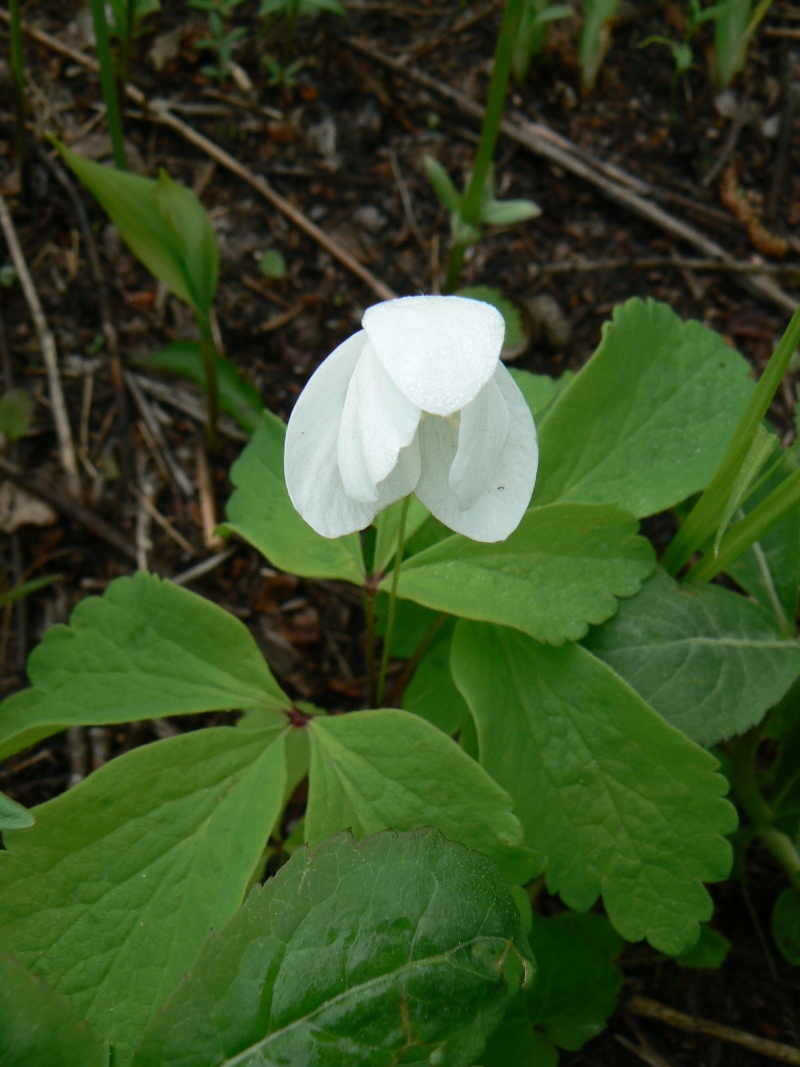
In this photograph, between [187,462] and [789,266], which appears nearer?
[187,462]

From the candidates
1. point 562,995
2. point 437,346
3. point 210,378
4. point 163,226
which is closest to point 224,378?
point 210,378

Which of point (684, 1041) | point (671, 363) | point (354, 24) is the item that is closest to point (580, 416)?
point (671, 363)

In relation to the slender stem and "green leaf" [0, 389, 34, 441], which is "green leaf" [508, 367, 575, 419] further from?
"green leaf" [0, 389, 34, 441]

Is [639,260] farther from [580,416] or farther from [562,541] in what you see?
[562,541]

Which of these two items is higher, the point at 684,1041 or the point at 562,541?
the point at 562,541

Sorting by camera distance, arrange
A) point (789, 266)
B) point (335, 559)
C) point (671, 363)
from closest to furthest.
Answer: point (335, 559)
point (671, 363)
point (789, 266)

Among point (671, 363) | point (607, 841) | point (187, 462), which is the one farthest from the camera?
point (187, 462)
